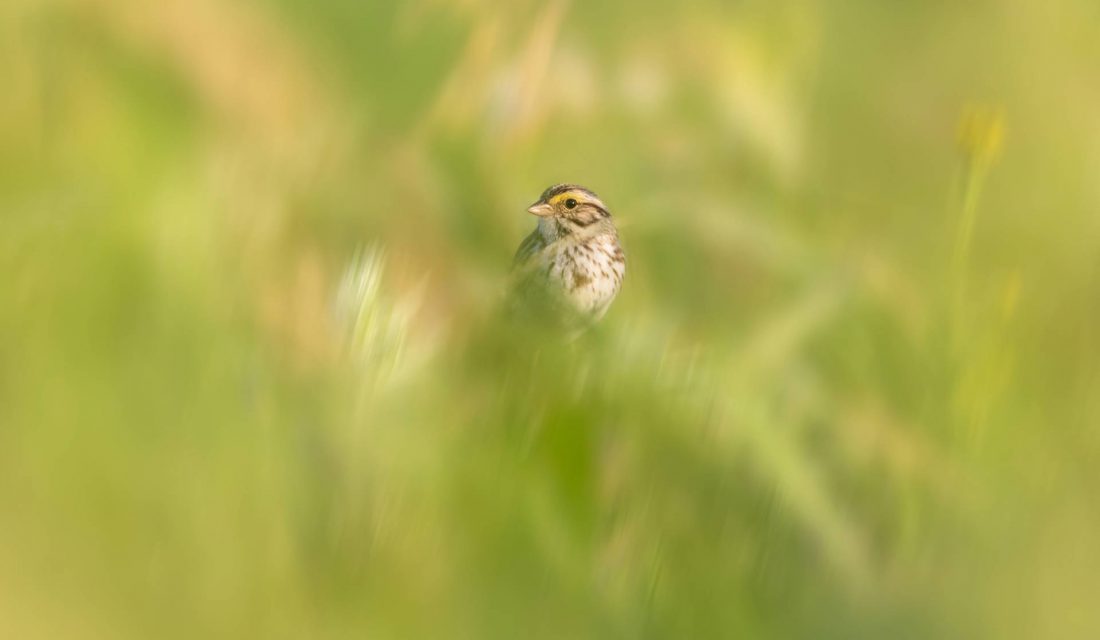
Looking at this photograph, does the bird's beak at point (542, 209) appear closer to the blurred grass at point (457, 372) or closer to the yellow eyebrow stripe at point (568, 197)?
the yellow eyebrow stripe at point (568, 197)

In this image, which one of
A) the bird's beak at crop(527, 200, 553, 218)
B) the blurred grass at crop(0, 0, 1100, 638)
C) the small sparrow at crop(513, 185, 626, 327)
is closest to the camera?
the blurred grass at crop(0, 0, 1100, 638)

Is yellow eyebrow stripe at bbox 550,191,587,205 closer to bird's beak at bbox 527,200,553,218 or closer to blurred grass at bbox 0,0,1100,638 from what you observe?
bird's beak at bbox 527,200,553,218

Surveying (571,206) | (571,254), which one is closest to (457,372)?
(571,254)

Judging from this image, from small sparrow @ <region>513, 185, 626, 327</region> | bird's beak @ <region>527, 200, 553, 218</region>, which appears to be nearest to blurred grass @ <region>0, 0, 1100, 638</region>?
small sparrow @ <region>513, 185, 626, 327</region>

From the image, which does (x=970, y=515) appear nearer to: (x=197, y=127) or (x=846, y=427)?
(x=846, y=427)

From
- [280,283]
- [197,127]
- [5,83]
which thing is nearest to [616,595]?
[280,283]
